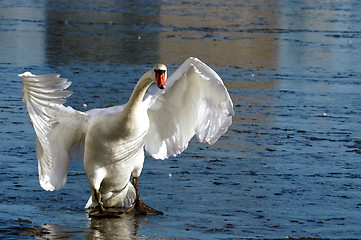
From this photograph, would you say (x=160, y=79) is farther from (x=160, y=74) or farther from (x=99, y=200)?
(x=99, y=200)

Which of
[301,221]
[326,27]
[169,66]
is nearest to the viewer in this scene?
[301,221]

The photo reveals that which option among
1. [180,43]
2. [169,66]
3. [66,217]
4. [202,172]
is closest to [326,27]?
[180,43]

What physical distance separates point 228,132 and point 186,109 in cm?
320

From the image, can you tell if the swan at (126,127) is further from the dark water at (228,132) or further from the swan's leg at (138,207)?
the dark water at (228,132)

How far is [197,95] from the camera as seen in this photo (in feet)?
28.9

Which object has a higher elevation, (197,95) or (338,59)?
(197,95)

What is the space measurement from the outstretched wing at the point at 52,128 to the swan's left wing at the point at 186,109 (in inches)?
29.6

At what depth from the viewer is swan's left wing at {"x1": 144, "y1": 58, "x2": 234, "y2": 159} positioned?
8383 mm

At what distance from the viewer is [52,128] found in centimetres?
841

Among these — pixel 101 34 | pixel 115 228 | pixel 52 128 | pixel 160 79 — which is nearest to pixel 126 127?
pixel 160 79

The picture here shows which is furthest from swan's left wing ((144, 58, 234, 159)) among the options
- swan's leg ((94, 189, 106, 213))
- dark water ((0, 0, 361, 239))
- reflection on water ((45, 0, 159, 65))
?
reflection on water ((45, 0, 159, 65))

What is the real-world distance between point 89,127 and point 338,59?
42.8 ft

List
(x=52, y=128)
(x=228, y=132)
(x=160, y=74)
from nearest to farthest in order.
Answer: (x=160, y=74) < (x=52, y=128) < (x=228, y=132)

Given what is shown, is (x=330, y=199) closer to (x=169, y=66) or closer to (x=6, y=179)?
(x=6, y=179)
